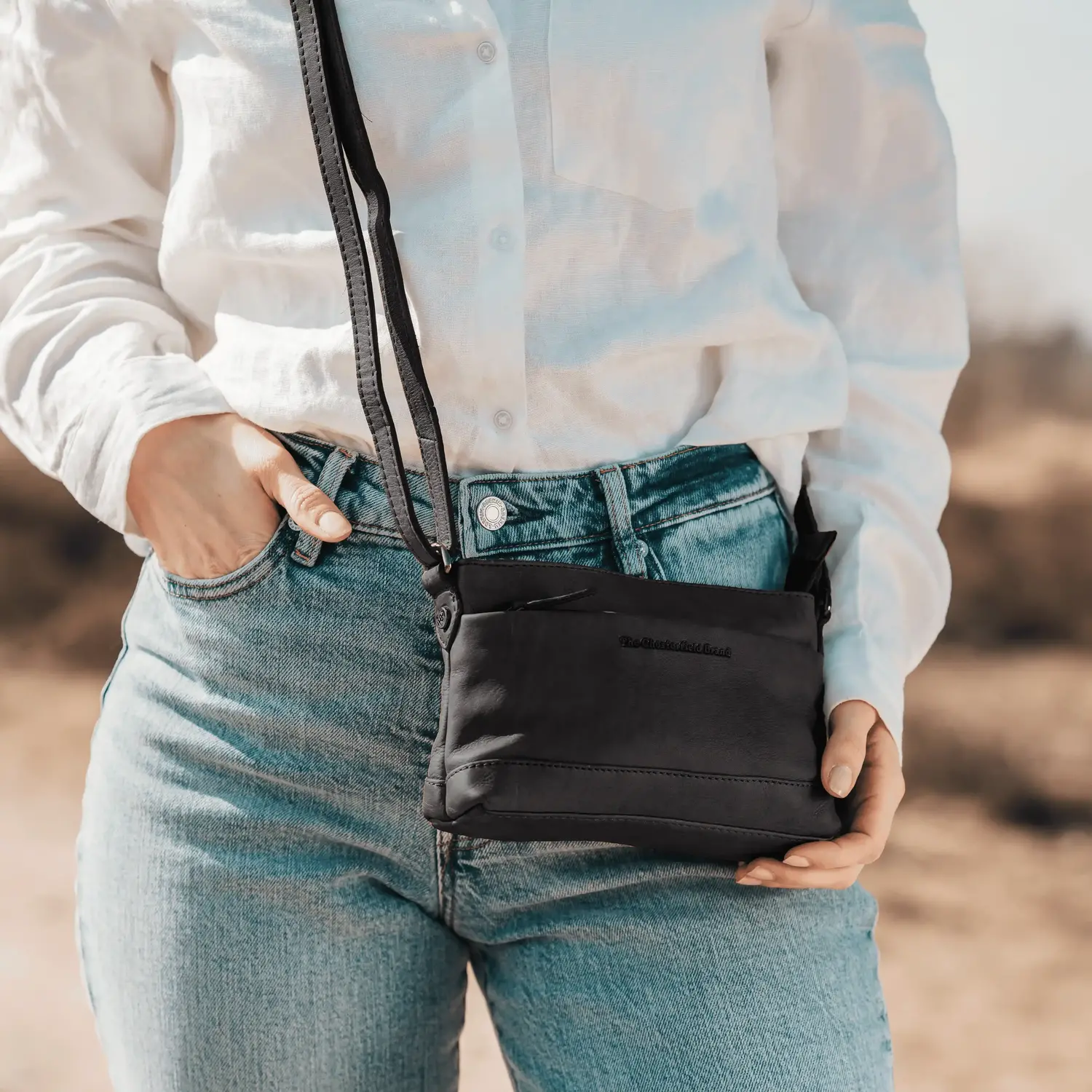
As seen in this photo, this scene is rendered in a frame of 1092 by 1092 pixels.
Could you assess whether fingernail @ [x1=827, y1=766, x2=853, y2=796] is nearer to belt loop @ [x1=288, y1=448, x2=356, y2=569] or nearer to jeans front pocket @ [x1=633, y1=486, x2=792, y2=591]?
jeans front pocket @ [x1=633, y1=486, x2=792, y2=591]

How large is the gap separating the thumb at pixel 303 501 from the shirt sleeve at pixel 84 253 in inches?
3.3

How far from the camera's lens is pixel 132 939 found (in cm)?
77

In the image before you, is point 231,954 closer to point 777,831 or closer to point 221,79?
point 777,831

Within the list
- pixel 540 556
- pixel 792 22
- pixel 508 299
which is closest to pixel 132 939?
pixel 540 556

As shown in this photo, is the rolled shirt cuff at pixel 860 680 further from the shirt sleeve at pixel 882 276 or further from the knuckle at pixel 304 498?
the knuckle at pixel 304 498

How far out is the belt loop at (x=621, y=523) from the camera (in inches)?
29.5

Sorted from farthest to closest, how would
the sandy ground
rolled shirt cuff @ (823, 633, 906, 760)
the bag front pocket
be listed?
the sandy ground
rolled shirt cuff @ (823, 633, 906, 760)
the bag front pocket

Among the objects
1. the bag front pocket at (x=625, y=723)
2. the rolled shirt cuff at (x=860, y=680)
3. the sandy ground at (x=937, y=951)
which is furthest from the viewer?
the sandy ground at (x=937, y=951)

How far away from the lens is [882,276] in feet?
2.96

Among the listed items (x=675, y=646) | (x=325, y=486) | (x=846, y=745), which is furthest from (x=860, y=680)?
(x=325, y=486)

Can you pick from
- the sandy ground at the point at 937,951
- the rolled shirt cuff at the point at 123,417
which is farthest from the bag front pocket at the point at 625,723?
the sandy ground at the point at 937,951

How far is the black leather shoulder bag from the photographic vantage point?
0.67m

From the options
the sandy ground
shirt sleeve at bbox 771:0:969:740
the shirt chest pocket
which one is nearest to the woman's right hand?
the shirt chest pocket

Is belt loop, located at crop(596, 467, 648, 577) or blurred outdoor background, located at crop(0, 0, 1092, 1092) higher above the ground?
belt loop, located at crop(596, 467, 648, 577)
